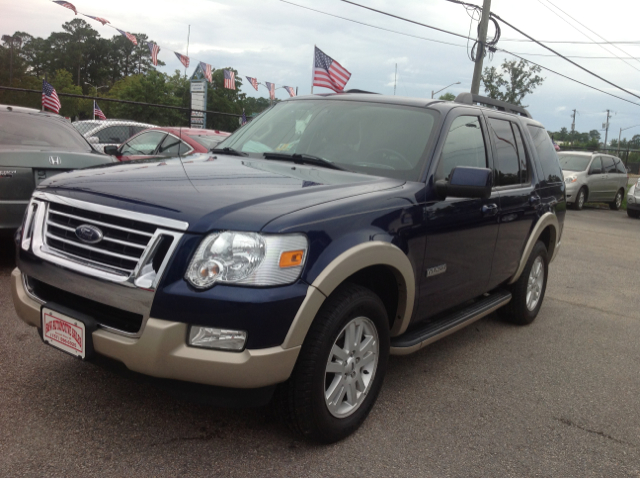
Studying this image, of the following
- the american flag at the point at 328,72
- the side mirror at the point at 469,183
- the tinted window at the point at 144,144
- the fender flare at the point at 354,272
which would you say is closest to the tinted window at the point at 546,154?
the side mirror at the point at 469,183

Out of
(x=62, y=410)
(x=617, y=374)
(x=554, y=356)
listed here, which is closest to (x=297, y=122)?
(x=62, y=410)

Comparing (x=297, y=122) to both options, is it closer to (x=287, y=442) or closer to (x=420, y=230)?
(x=420, y=230)

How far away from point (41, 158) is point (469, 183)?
4.05 m

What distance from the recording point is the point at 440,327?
12.5 feet

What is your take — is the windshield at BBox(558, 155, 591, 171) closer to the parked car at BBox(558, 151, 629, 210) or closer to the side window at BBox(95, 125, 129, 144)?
the parked car at BBox(558, 151, 629, 210)

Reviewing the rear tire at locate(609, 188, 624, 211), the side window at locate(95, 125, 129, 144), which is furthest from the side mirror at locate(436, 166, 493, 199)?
the rear tire at locate(609, 188, 624, 211)

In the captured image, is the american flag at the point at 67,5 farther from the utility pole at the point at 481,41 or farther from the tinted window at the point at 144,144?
the utility pole at the point at 481,41

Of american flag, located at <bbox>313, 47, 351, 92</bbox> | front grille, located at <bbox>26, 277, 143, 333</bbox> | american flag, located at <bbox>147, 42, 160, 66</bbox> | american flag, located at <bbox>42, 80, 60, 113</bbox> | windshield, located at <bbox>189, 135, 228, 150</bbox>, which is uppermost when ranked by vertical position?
american flag, located at <bbox>147, 42, 160, 66</bbox>

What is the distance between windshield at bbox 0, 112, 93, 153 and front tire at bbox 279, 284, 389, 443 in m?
4.26

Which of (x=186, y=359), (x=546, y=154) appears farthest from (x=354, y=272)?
(x=546, y=154)

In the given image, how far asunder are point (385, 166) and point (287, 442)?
173cm

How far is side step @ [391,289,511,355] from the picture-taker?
3.49 metres

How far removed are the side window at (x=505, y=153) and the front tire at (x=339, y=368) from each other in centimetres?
195

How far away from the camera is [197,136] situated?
377 inches
